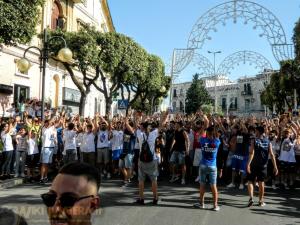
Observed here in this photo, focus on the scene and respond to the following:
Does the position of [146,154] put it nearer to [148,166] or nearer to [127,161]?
[148,166]

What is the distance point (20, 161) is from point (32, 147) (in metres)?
0.58

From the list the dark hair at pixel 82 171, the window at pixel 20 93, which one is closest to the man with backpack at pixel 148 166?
the dark hair at pixel 82 171

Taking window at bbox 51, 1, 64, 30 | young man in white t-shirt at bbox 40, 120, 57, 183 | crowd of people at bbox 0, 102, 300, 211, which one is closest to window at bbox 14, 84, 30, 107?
window at bbox 51, 1, 64, 30

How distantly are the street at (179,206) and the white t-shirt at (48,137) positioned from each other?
4.28 feet

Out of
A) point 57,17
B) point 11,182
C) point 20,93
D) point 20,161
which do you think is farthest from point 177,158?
point 57,17

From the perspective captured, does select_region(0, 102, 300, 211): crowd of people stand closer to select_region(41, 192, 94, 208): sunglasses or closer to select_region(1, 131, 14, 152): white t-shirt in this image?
select_region(1, 131, 14, 152): white t-shirt

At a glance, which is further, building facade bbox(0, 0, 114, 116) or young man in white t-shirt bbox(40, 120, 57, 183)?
building facade bbox(0, 0, 114, 116)

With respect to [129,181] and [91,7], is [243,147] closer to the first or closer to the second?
[129,181]

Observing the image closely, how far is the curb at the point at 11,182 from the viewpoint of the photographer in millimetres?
11056

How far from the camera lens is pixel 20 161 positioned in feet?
41.8

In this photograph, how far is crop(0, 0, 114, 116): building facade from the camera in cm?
2300

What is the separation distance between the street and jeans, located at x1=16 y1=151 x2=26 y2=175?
1.31m

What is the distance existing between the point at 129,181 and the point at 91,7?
29045 mm

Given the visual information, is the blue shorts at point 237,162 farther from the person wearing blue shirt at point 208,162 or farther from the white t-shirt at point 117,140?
the white t-shirt at point 117,140
